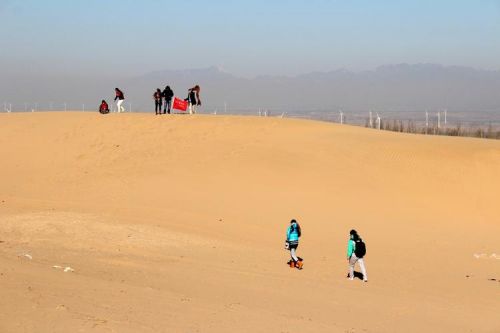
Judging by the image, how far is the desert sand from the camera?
10414 mm

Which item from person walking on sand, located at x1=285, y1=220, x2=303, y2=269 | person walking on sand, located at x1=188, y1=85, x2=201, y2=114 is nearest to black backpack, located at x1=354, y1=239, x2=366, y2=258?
person walking on sand, located at x1=285, y1=220, x2=303, y2=269

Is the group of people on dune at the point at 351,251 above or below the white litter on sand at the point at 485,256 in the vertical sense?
above

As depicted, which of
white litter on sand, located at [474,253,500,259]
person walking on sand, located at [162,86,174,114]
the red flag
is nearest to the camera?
white litter on sand, located at [474,253,500,259]

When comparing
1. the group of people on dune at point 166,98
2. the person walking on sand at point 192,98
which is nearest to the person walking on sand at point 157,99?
the group of people on dune at point 166,98

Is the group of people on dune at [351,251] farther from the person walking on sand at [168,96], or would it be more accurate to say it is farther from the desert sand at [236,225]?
the person walking on sand at [168,96]

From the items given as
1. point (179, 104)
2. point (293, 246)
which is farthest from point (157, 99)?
point (293, 246)

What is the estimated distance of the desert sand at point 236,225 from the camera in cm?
1041

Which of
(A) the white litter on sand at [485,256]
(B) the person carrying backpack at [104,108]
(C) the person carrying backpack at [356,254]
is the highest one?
(B) the person carrying backpack at [104,108]

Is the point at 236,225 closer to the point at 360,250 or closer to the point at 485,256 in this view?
the point at 360,250

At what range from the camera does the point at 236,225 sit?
21.7 metres

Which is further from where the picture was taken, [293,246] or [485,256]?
[485,256]

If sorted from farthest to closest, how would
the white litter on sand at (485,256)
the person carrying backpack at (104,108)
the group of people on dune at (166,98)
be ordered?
the person carrying backpack at (104,108) < the group of people on dune at (166,98) < the white litter on sand at (485,256)

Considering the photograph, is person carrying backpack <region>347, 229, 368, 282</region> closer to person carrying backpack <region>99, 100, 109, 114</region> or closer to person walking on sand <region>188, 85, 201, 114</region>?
person walking on sand <region>188, 85, 201, 114</region>

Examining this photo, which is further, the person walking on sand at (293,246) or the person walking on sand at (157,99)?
the person walking on sand at (157,99)
